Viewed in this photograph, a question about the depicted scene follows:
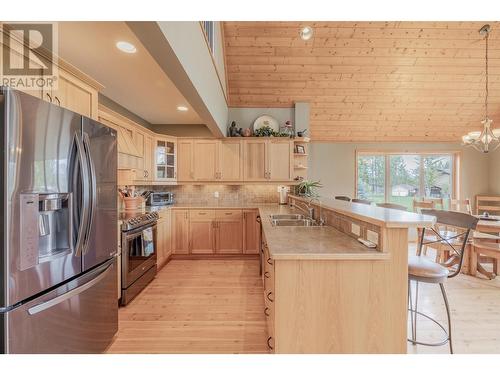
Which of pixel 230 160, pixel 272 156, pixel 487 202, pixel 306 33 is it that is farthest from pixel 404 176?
pixel 230 160

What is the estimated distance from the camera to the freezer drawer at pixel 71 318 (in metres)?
1.21

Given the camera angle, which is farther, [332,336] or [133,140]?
[133,140]

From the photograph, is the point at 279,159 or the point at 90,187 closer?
the point at 90,187

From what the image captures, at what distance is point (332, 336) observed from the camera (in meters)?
1.46

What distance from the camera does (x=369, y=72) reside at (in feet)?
13.6

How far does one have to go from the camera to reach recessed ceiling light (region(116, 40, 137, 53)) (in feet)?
6.64

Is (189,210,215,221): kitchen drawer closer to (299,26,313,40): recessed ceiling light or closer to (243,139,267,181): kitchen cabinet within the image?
(243,139,267,181): kitchen cabinet

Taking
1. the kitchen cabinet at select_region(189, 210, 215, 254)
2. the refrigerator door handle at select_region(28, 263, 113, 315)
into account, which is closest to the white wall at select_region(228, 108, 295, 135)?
the kitchen cabinet at select_region(189, 210, 215, 254)

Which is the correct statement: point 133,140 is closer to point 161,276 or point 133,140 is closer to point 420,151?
point 161,276

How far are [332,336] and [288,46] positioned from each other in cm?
398

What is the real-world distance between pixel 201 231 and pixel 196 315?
1.85 metres

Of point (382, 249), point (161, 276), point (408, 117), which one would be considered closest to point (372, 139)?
point (408, 117)

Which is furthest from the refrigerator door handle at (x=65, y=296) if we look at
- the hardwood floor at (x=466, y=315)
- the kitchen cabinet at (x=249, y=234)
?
the kitchen cabinet at (x=249, y=234)

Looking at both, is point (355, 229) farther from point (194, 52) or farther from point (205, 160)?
point (205, 160)
